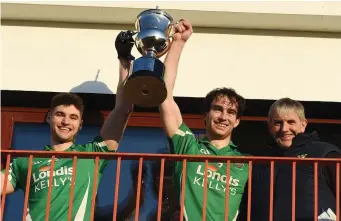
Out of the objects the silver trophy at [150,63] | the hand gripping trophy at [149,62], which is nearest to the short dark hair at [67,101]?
the hand gripping trophy at [149,62]

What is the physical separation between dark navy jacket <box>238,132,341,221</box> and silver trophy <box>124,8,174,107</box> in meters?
0.82

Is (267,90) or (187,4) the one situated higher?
(187,4)

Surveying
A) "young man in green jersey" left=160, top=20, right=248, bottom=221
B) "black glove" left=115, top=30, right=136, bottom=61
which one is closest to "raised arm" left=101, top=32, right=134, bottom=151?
"black glove" left=115, top=30, right=136, bottom=61

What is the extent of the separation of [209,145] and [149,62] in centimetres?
80

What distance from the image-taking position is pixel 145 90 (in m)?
4.95

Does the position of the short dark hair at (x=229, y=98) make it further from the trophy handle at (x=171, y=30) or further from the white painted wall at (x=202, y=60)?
the white painted wall at (x=202, y=60)

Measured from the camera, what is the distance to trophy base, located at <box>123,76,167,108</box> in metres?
4.88

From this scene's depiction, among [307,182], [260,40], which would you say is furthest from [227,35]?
[307,182]

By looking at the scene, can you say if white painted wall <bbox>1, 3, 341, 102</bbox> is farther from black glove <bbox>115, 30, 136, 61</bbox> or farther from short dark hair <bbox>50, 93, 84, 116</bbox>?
black glove <bbox>115, 30, 136, 61</bbox>

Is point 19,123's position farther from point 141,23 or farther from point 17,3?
point 141,23

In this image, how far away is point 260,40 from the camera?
657 cm

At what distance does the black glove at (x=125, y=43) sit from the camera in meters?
5.47

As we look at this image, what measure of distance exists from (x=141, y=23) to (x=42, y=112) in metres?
1.65

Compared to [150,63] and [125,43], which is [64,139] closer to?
[125,43]
